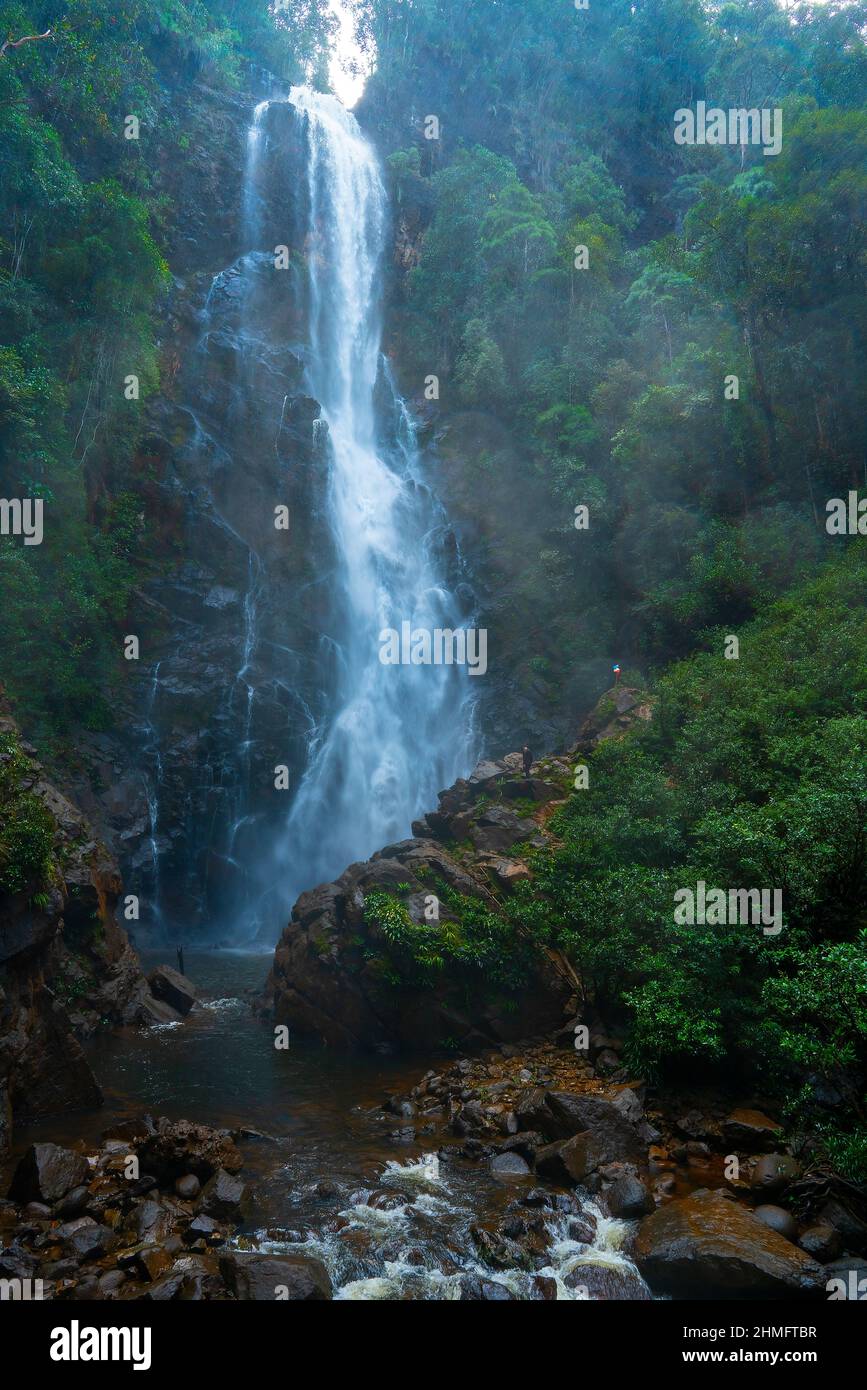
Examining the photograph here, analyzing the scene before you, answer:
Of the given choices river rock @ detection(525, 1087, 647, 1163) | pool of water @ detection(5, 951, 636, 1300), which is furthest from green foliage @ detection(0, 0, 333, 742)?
river rock @ detection(525, 1087, 647, 1163)

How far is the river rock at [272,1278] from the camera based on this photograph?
6887 mm

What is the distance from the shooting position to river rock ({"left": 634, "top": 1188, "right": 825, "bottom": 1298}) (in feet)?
23.2

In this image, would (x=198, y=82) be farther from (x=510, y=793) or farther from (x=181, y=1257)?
(x=181, y=1257)

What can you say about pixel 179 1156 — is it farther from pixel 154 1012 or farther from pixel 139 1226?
pixel 154 1012

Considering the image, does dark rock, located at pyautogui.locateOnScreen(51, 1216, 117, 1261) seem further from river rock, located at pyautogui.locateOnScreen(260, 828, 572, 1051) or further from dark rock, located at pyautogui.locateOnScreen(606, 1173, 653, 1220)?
river rock, located at pyautogui.locateOnScreen(260, 828, 572, 1051)

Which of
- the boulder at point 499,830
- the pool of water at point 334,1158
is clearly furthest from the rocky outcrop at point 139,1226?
the boulder at point 499,830

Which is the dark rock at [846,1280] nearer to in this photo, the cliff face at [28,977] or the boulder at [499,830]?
the cliff face at [28,977]

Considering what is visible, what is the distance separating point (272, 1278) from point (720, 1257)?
159 inches

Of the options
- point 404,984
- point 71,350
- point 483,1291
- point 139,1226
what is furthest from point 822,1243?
point 71,350

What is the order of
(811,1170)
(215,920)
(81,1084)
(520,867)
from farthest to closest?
(215,920) < (520,867) < (81,1084) < (811,1170)

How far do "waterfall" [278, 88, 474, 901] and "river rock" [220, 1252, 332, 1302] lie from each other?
17.2m
